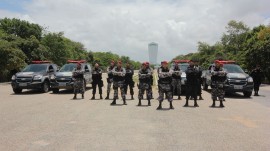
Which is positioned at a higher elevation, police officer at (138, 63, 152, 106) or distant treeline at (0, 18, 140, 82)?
distant treeline at (0, 18, 140, 82)

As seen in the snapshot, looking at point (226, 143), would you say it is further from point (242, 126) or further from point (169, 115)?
point (169, 115)

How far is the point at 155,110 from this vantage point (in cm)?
1324

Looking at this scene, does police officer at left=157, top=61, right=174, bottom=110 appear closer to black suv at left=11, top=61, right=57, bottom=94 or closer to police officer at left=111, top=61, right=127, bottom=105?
police officer at left=111, top=61, right=127, bottom=105

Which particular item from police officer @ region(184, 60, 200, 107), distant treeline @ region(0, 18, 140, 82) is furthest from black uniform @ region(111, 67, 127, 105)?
distant treeline @ region(0, 18, 140, 82)

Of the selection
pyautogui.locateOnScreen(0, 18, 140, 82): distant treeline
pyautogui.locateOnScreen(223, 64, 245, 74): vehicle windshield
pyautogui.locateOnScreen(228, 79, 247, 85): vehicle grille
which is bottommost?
pyautogui.locateOnScreen(228, 79, 247, 85): vehicle grille

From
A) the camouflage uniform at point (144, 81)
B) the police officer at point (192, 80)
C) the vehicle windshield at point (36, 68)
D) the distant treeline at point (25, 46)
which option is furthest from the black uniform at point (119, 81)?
the vehicle windshield at point (36, 68)

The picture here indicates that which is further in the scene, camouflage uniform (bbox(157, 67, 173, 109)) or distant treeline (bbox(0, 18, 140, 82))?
distant treeline (bbox(0, 18, 140, 82))

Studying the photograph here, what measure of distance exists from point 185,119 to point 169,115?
95 cm

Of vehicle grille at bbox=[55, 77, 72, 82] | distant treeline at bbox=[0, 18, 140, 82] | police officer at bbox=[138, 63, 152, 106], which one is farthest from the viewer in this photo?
distant treeline at bbox=[0, 18, 140, 82]

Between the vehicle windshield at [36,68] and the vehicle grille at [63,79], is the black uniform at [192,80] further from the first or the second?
the vehicle windshield at [36,68]

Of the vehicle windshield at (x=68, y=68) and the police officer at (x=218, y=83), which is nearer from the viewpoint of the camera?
the police officer at (x=218, y=83)

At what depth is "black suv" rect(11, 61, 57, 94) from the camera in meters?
20.8

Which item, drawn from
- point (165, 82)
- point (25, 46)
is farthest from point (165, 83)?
point (25, 46)

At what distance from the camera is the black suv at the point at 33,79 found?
68.1 feet
